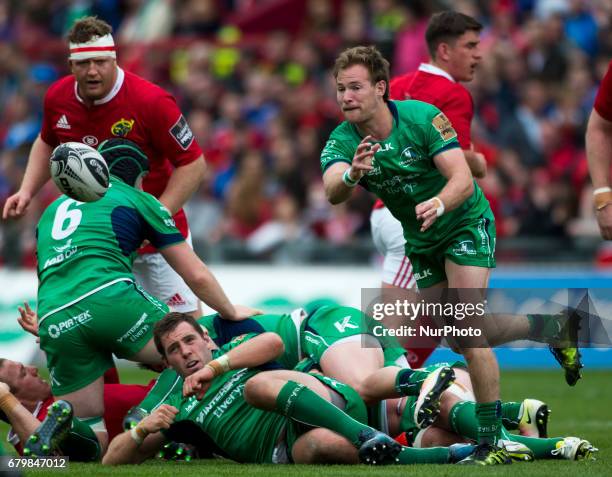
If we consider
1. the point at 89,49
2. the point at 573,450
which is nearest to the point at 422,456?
the point at 573,450

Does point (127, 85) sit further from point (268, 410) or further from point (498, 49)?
point (498, 49)

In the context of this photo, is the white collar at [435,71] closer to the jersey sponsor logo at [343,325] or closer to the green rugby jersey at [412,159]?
the green rugby jersey at [412,159]

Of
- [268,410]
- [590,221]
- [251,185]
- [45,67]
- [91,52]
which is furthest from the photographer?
[45,67]

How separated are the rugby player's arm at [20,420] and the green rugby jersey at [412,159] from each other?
94.1 inches

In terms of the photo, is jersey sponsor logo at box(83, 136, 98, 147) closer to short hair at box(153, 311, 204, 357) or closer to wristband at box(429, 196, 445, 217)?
short hair at box(153, 311, 204, 357)

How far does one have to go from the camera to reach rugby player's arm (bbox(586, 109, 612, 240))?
23.2 ft

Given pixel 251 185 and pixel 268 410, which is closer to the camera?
pixel 268 410

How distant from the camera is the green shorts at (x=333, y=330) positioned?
26.4 feet

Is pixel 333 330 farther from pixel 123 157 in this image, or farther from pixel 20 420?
pixel 123 157

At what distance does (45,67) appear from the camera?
2034 cm

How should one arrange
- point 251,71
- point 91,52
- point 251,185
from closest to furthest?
point 91,52
point 251,185
point 251,71

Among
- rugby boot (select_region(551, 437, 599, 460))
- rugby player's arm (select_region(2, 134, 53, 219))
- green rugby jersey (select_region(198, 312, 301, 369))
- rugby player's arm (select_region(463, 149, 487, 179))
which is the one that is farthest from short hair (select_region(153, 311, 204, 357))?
rugby player's arm (select_region(463, 149, 487, 179))

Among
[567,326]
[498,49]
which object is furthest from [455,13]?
[498,49]

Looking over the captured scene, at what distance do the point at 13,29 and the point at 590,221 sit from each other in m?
12.0
